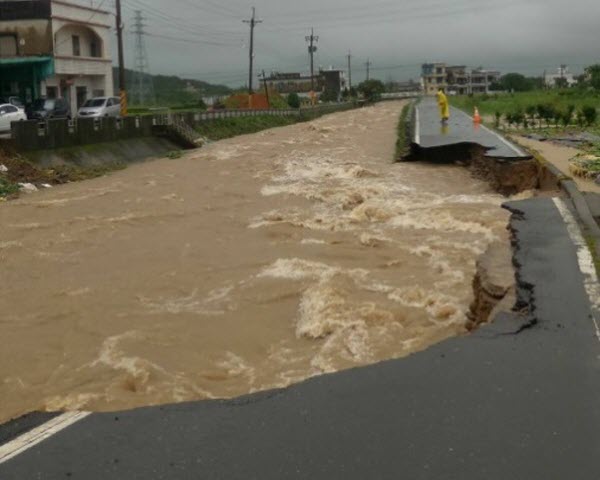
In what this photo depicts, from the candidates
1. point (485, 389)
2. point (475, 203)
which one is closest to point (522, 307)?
point (485, 389)

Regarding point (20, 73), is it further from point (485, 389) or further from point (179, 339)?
point (485, 389)

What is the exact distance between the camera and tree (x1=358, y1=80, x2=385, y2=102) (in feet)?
393

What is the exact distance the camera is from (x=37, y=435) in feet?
15.7

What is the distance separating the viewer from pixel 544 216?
11195mm

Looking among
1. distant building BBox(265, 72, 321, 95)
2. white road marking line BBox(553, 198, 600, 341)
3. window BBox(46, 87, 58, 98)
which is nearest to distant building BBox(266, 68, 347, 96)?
distant building BBox(265, 72, 321, 95)

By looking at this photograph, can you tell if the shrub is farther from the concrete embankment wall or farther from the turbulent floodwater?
the concrete embankment wall

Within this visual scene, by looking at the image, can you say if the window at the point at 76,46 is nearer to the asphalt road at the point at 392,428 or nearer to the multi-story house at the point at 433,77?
the asphalt road at the point at 392,428

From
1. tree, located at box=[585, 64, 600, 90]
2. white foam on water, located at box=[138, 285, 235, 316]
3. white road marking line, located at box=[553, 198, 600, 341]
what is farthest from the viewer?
tree, located at box=[585, 64, 600, 90]

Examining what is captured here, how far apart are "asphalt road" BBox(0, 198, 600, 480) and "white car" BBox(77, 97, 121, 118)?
32312mm

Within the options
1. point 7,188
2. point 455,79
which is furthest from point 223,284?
point 455,79

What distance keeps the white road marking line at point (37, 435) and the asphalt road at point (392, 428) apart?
0.08 m

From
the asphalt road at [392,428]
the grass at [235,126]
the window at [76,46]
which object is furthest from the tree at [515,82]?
the asphalt road at [392,428]

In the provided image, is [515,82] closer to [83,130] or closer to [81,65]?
[81,65]

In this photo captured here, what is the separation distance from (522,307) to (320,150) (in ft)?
83.2
